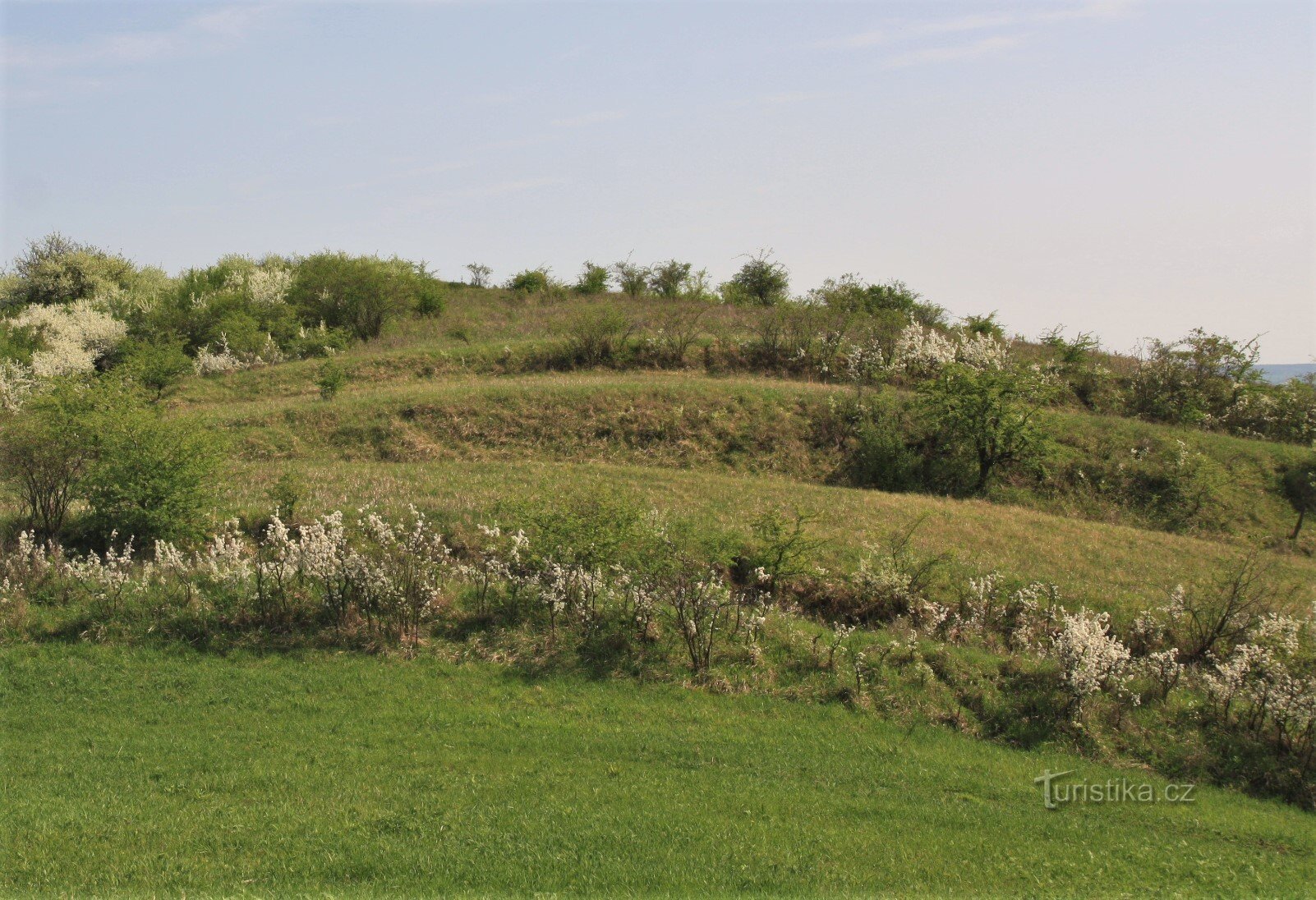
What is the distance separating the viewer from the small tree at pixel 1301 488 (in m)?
24.9

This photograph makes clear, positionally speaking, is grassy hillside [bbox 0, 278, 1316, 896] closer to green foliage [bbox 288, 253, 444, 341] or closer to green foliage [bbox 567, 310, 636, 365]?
green foliage [bbox 567, 310, 636, 365]

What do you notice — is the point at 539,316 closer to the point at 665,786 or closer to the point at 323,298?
the point at 323,298

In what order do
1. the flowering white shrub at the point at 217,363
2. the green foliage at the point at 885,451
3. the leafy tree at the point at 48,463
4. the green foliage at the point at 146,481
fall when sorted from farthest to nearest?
the flowering white shrub at the point at 217,363 < the green foliage at the point at 885,451 < the leafy tree at the point at 48,463 < the green foliage at the point at 146,481

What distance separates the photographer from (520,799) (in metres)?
8.34

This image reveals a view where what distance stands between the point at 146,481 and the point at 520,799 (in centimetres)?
1114

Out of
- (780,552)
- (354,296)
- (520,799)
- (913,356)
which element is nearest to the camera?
(520,799)

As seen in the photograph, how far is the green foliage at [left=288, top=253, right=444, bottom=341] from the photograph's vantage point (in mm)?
41312

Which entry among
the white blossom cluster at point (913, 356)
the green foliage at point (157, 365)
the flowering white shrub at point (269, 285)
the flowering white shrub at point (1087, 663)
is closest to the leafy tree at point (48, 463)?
the green foliage at point (157, 365)

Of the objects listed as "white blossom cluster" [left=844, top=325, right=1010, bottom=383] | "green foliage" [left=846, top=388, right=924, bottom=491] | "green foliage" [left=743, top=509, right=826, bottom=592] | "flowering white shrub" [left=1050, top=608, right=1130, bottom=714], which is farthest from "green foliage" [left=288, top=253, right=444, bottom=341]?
"flowering white shrub" [left=1050, top=608, right=1130, bottom=714]

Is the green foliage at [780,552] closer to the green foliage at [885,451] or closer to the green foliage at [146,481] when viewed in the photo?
the green foliage at [885,451]

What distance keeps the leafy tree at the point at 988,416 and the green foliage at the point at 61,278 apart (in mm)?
48136

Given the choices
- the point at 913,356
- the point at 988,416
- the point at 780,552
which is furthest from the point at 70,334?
the point at 988,416

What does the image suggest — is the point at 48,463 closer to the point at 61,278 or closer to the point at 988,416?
the point at 988,416

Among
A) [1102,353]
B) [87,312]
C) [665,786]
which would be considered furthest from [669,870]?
[87,312]
